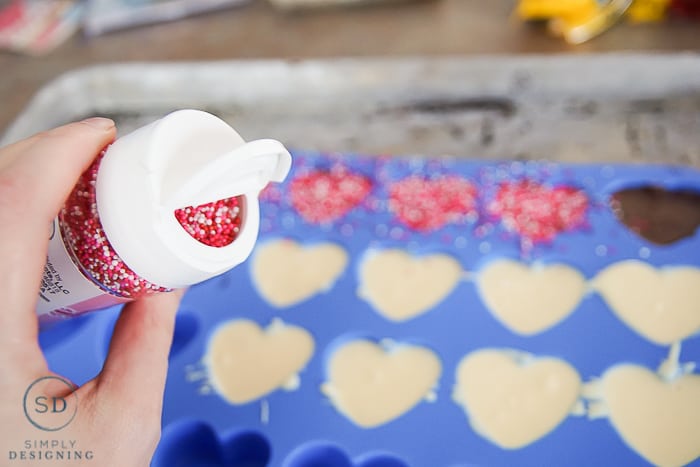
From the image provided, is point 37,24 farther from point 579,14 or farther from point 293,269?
point 579,14

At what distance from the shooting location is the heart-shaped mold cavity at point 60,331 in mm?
694

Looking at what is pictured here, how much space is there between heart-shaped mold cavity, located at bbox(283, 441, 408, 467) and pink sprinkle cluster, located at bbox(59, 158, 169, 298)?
0.72 ft

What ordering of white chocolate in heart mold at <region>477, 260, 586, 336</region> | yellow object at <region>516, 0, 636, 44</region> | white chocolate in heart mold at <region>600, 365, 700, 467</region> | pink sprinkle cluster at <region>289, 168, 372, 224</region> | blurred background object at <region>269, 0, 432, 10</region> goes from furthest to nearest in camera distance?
blurred background object at <region>269, 0, 432, 10</region>
yellow object at <region>516, 0, 636, 44</region>
pink sprinkle cluster at <region>289, 168, 372, 224</region>
white chocolate in heart mold at <region>477, 260, 586, 336</region>
white chocolate in heart mold at <region>600, 365, 700, 467</region>

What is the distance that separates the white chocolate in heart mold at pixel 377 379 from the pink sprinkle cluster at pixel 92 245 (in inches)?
9.4

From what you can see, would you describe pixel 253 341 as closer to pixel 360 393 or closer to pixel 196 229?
pixel 360 393

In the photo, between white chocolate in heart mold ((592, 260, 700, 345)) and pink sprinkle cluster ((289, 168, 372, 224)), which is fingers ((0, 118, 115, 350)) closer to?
pink sprinkle cluster ((289, 168, 372, 224))

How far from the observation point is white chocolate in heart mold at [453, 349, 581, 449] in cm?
62

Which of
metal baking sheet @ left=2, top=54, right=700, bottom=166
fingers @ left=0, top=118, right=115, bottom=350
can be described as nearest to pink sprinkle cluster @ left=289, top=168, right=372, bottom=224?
metal baking sheet @ left=2, top=54, right=700, bottom=166

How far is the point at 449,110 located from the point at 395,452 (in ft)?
1.74

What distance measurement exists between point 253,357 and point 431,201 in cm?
27

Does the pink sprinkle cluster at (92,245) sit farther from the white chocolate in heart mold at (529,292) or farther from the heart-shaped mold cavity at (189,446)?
the white chocolate in heart mold at (529,292)

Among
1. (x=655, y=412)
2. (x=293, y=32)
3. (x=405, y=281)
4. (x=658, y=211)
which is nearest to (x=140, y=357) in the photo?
(x=405, y=281)

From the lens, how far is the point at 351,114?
1005 mm

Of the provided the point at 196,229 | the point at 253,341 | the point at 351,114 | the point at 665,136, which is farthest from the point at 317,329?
the point at 665,136
